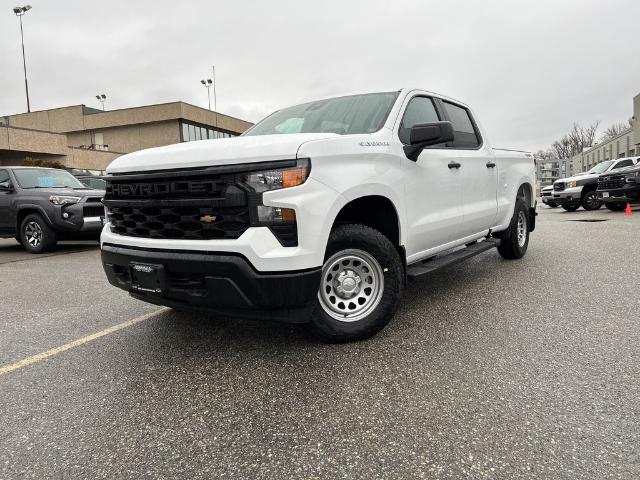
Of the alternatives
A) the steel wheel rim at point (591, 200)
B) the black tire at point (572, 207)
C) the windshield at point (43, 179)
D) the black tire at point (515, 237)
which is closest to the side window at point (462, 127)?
the black tire at point (515, 237)

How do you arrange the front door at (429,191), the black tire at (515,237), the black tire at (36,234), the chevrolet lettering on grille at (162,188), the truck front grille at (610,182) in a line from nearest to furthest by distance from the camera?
the chevrolet lettering on grille at (162,188), the front door at (429,191), the black tire at (515,237), the black tire at (36,234), the truck front grille at (610,182)

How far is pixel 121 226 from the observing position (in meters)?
3.39

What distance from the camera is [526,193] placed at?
6559 mm

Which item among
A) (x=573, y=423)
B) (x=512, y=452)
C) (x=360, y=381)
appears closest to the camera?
(x=512, y=452)

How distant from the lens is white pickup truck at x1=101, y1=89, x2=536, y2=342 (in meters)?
2.74

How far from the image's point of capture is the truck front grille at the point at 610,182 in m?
14.8

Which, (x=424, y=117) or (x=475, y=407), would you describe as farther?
(x=424, y=117)

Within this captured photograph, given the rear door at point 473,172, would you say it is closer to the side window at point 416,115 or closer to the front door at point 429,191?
the front door at point 429,191

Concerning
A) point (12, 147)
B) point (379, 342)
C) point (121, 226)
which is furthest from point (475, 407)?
point (12, 147)

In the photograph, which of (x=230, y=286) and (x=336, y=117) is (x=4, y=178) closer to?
(x=336, y=117)

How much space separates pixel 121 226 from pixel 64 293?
2.48 meters

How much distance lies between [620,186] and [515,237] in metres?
11.2

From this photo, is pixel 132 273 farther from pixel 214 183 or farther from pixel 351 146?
pixel 351 146

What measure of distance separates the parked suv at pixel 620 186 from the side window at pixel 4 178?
53.9ft
